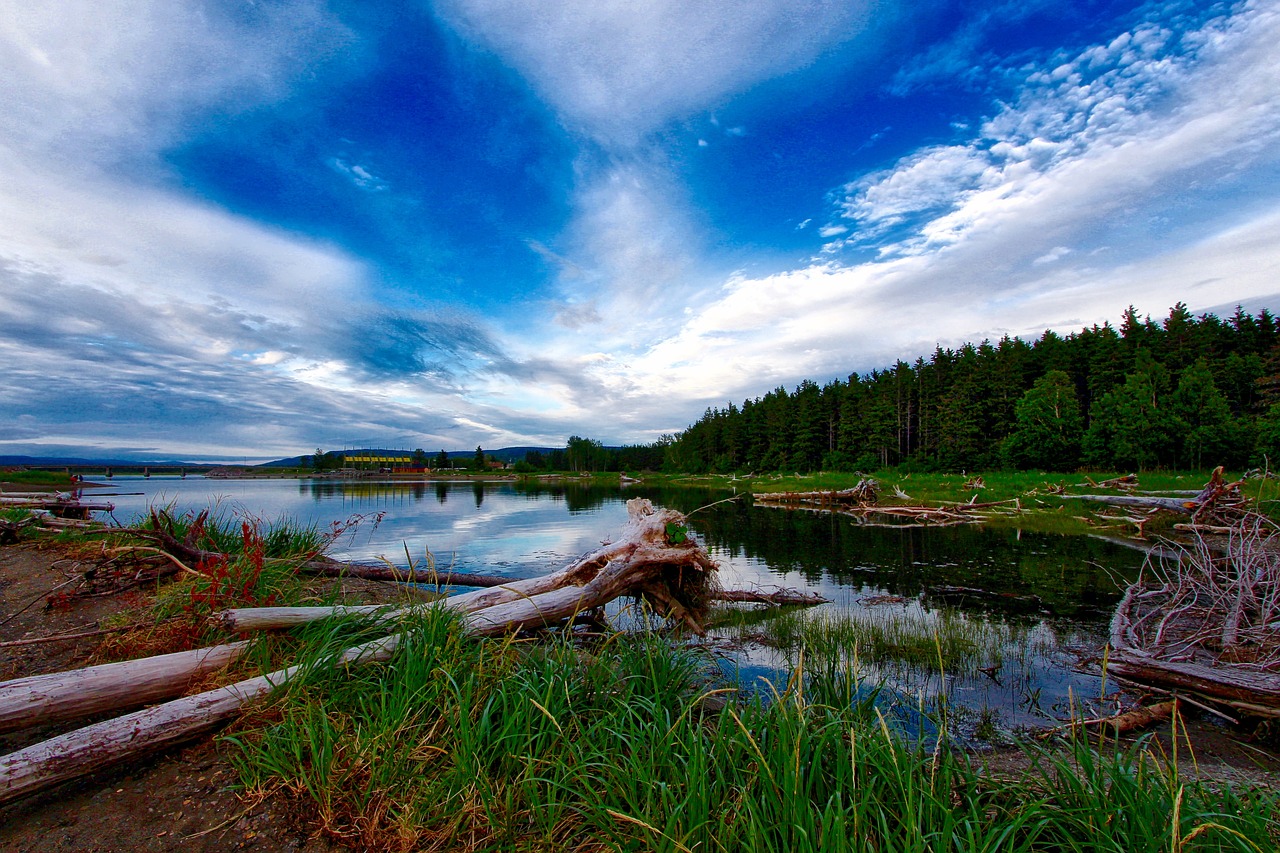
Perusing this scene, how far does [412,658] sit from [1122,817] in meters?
4.21

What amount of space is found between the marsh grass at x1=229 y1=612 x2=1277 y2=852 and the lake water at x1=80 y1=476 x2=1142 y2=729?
774 mm

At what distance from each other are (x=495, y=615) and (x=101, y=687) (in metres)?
3.11

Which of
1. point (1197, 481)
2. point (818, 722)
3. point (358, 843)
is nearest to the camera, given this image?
point (358, 843)

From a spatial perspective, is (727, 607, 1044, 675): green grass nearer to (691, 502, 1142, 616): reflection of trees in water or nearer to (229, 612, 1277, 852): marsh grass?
(691, 502, 1142, 616): reflection of trees in water

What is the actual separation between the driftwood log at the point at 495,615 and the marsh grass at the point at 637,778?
29cm

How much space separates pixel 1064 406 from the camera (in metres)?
46.9

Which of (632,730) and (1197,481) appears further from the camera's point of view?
(1197,481)

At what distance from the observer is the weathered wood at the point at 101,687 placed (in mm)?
3438

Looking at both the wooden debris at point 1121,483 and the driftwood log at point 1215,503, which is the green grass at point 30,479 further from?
the wooden debris at point 1121,483

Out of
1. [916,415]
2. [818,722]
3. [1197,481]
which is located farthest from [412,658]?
[916,415]

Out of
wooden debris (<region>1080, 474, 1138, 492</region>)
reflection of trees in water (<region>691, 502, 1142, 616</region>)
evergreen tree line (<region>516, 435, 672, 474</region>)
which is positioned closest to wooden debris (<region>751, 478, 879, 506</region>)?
reflection of trees in water (<region>691, 502, 1142, 616</region>)

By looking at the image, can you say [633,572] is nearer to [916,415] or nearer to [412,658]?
[412,658]

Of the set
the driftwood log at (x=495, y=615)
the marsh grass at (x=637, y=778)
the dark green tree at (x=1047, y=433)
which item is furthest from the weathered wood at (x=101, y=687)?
the dark green tree at (x=1047, y=433)

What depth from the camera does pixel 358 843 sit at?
2895 mm
